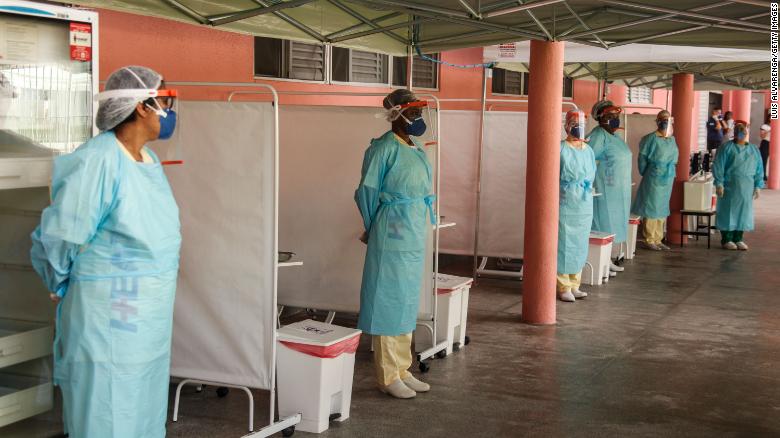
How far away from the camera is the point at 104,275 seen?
3023 mm

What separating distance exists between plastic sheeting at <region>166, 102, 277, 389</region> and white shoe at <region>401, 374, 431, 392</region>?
1074 mm

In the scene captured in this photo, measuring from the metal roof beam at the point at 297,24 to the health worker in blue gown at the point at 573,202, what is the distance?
85.3 inches

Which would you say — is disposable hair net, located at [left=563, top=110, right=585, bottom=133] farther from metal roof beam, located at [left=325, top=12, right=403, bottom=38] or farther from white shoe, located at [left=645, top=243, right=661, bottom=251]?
white shoe, located at [left=645, top=243, right=661, bottom=251]

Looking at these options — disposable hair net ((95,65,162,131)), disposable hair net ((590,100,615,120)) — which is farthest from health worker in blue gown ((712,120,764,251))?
disposable hair net ((95,65,162,131))

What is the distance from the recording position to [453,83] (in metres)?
11.4

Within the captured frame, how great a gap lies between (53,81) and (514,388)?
2.86 meters

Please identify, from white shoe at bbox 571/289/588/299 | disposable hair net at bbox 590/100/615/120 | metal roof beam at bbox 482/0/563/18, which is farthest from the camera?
disposable hair net at bbox 590/100/615/120

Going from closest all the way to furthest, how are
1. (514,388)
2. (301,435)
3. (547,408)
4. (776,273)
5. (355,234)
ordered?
(301,435)
(547,408)
(514,388)
(355,234)
(776,273)

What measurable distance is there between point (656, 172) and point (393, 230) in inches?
249

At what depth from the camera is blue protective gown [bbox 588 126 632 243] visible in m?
8.93

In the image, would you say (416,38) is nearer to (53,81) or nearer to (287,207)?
(287,207)

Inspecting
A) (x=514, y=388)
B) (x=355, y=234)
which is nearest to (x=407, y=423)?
(x=514, y=388)

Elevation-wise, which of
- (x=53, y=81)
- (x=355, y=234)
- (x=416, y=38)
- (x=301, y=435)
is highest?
(x=416, y=38)

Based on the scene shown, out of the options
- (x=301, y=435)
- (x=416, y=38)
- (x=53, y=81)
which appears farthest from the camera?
(x=416, y=38)
